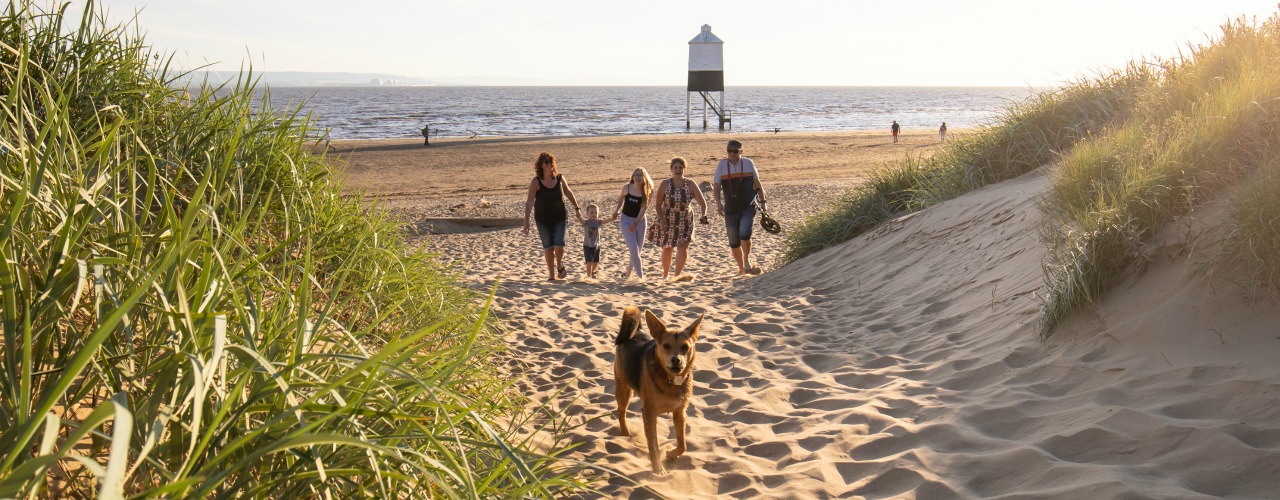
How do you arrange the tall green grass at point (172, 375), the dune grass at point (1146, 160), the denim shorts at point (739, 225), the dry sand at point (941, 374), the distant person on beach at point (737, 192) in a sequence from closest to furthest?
1. the tall green grass at point (172, 375)
2. the dry sand at point (941, 374)
3. the dune grass at point (1146, 160)
4. the distant person on beach at point (737, 192)
5. the denim shorts at point (739, 225)

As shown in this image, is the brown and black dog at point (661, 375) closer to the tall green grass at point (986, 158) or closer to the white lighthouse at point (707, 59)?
the tall green grass at point (986, 158)

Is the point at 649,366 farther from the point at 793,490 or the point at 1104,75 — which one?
the point at 1104,75

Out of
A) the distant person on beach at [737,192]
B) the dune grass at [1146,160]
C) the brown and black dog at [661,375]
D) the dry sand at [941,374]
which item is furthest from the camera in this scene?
the distant person on beach at [737,192]

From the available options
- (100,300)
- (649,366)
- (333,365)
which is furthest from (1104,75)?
(100,300)

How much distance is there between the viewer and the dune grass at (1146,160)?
450 centimetres

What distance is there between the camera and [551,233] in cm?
905

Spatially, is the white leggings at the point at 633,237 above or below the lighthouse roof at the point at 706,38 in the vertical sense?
below

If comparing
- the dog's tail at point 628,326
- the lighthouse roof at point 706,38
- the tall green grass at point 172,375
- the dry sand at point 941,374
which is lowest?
the dry sand at point 941,374

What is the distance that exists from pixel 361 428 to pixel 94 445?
0.74 meters

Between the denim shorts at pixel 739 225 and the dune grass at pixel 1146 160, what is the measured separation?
1.89 metres

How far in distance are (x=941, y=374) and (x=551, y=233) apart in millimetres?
5257

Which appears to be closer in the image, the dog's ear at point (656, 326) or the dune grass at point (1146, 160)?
the dog's ear at point (656, 326)

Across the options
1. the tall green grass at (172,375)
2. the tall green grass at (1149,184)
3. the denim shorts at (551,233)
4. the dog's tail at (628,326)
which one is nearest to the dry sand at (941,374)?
the tall green grass at (1149,184)

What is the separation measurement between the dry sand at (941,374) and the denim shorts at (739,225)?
765mm
